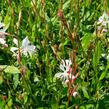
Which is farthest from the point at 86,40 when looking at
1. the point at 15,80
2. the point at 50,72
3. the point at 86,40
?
the point at 15,80

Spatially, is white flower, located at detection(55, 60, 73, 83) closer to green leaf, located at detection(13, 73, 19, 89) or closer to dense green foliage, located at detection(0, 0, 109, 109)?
dense green foliage, located at detection(0, 0, 109, 109)

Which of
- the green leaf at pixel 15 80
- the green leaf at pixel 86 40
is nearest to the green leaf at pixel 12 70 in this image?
the green leaf at pixel 15 80

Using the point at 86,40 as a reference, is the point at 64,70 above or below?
below

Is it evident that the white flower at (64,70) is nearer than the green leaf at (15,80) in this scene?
Yes

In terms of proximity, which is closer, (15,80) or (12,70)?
(12,70)

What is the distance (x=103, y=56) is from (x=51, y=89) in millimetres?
375

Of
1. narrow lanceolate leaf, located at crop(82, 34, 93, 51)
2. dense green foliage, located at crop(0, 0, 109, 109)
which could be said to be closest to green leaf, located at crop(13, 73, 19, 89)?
dense green foliage, located at crop(0, 0, 109, 109)

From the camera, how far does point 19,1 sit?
2441mm

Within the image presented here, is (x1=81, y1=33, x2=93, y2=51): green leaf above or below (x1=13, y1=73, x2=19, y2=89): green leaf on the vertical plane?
above

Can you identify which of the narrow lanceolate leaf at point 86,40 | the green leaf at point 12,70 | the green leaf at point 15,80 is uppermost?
the narrow lanceolate leaf at point 86,40

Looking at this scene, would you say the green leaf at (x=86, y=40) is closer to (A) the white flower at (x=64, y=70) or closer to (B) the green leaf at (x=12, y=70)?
(A) the white flower at (x=64, y=70)

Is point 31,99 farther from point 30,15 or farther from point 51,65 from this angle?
point 30,15

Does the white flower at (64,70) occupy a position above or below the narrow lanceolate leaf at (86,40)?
below

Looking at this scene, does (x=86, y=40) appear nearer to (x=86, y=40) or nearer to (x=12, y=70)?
(x=86, y=40)
